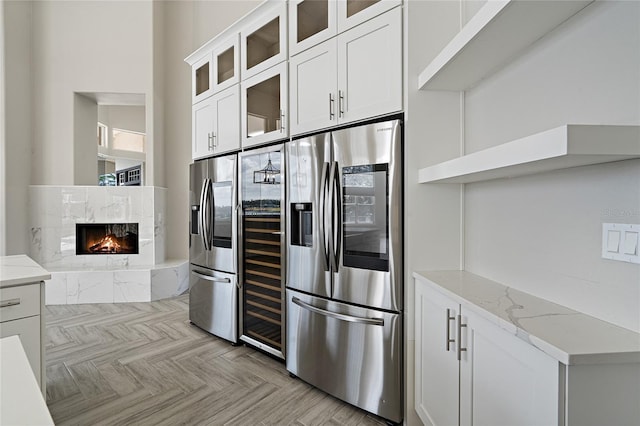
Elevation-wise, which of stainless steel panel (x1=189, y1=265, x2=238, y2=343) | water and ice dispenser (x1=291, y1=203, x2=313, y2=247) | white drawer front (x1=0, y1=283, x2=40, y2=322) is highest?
water and ice dispenser (x1=291, y1=203, x2=313, y2=247)

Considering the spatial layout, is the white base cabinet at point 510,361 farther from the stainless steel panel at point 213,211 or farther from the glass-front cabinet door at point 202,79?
the glass-front cabinet door at point 202,79

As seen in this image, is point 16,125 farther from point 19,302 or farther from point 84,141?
point 19,302

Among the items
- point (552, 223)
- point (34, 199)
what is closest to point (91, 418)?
point (552, 223)

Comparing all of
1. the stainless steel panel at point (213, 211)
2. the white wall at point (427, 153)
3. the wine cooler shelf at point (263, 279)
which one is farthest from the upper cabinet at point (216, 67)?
the white wall at point (427, 153)

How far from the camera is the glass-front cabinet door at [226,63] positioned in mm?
3069

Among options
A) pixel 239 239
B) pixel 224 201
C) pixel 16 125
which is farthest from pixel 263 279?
pixel 16 125

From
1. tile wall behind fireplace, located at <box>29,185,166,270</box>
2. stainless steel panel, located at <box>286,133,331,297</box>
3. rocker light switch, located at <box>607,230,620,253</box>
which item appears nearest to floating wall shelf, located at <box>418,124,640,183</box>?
rocker light switch, located at <box>607,230,620,253</box>

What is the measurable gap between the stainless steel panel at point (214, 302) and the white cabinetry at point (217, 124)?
1184 mm

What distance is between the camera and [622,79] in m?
1.08

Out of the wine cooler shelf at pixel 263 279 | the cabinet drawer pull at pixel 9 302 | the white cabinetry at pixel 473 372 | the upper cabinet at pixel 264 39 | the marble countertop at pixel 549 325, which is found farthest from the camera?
the wine cooler shelf at pixel 263 279

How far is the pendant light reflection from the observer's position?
2.68m

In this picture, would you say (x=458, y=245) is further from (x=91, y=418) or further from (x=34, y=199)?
(x=34, y=199)

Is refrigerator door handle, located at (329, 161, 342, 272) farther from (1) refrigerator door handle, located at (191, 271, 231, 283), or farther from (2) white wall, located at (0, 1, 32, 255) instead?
A: (2) white wall, located at (0, 1, 32, 255)

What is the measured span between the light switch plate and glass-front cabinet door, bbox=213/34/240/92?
111 inches
